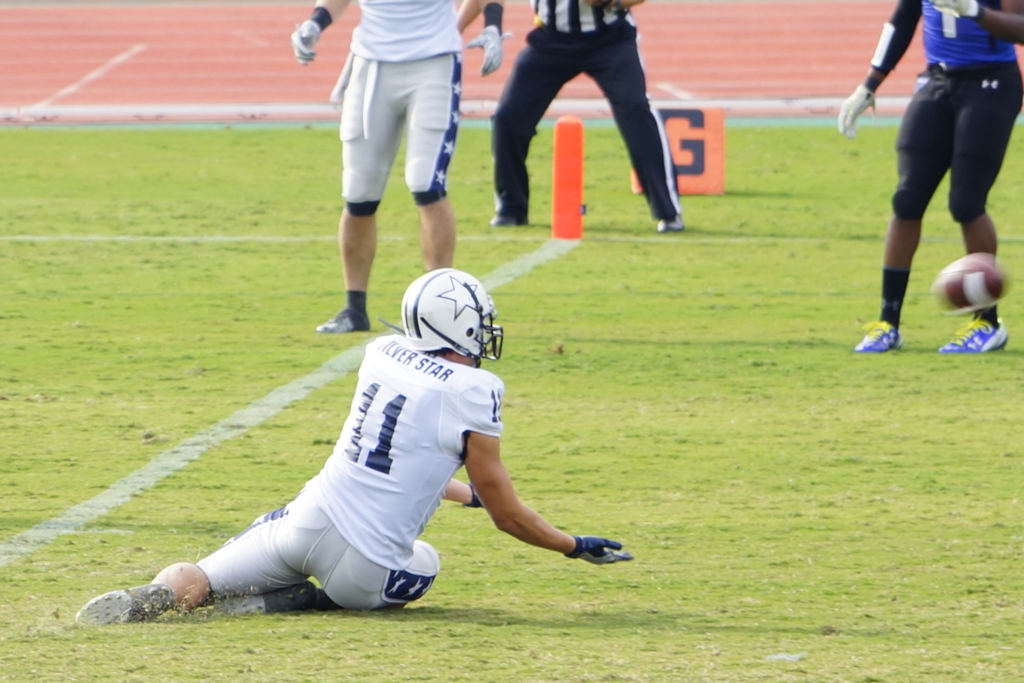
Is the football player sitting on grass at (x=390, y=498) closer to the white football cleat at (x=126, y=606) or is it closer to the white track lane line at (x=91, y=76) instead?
the white football cleat at (x=126, y=606)

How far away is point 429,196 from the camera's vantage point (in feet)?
25.3

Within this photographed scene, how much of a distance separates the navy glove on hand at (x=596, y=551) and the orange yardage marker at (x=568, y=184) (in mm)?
6265

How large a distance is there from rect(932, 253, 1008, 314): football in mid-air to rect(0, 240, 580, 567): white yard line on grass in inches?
100

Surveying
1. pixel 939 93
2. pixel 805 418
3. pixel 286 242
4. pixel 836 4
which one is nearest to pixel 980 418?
pixel 805 418

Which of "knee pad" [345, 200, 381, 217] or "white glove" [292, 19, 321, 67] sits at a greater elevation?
"white glove" [292, 19, 321, 67]

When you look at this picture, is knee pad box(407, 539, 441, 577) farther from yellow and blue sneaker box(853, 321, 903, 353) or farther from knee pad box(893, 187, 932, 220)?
knee pad box(893, 187, 932, 220)

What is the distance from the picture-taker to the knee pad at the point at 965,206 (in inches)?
293

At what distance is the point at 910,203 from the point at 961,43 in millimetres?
752

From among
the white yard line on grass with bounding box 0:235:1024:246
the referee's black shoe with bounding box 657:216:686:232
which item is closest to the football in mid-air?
the white yard line on grass with bounding box 0:235:1024:246

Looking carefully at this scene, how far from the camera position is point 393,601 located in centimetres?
430

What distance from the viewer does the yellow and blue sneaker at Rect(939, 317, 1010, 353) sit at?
25.0 ft

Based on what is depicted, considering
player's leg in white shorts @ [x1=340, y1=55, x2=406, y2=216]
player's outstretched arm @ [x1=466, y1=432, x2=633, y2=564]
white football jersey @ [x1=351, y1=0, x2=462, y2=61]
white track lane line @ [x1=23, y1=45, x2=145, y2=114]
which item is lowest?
white track lane line @ [x1=23, y1=45, x2=145, y2=114]

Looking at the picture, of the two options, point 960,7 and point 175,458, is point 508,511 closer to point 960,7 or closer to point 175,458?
point 175,458

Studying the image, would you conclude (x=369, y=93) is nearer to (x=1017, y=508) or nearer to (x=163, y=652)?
(x=1017, y=508)
